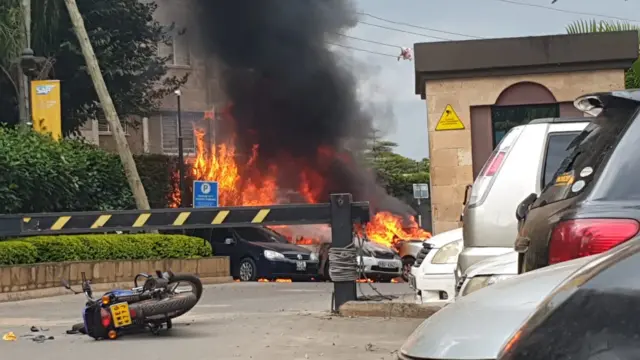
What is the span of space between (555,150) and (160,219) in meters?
5.38

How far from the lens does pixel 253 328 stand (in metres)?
8.98

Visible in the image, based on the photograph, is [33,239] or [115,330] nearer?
[115,330]

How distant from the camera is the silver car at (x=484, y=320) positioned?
8.55 ft

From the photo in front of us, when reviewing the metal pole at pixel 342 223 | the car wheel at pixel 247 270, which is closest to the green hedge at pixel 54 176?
the car wheel at pixel 247 270

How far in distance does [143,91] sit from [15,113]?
4244 mm

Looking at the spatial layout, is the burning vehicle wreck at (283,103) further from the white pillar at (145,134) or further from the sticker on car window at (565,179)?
the sticker on car window at (565,179)


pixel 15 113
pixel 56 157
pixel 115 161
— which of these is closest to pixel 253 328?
pixel 56 157

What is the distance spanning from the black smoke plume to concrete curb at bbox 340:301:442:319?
67.9 ft

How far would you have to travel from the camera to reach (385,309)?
30.8ft

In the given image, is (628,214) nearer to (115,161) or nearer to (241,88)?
(115,161)

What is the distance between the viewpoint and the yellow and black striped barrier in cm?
991

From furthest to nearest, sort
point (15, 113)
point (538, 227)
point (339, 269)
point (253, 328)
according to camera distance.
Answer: point (15, 113), point (339, 269), point (253, 328), point (538, 227)

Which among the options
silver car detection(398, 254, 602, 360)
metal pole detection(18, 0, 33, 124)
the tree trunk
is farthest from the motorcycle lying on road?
metal pole detection(18, 0, 33, 124)

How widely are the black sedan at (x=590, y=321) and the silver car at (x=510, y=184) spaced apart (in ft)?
12.5
